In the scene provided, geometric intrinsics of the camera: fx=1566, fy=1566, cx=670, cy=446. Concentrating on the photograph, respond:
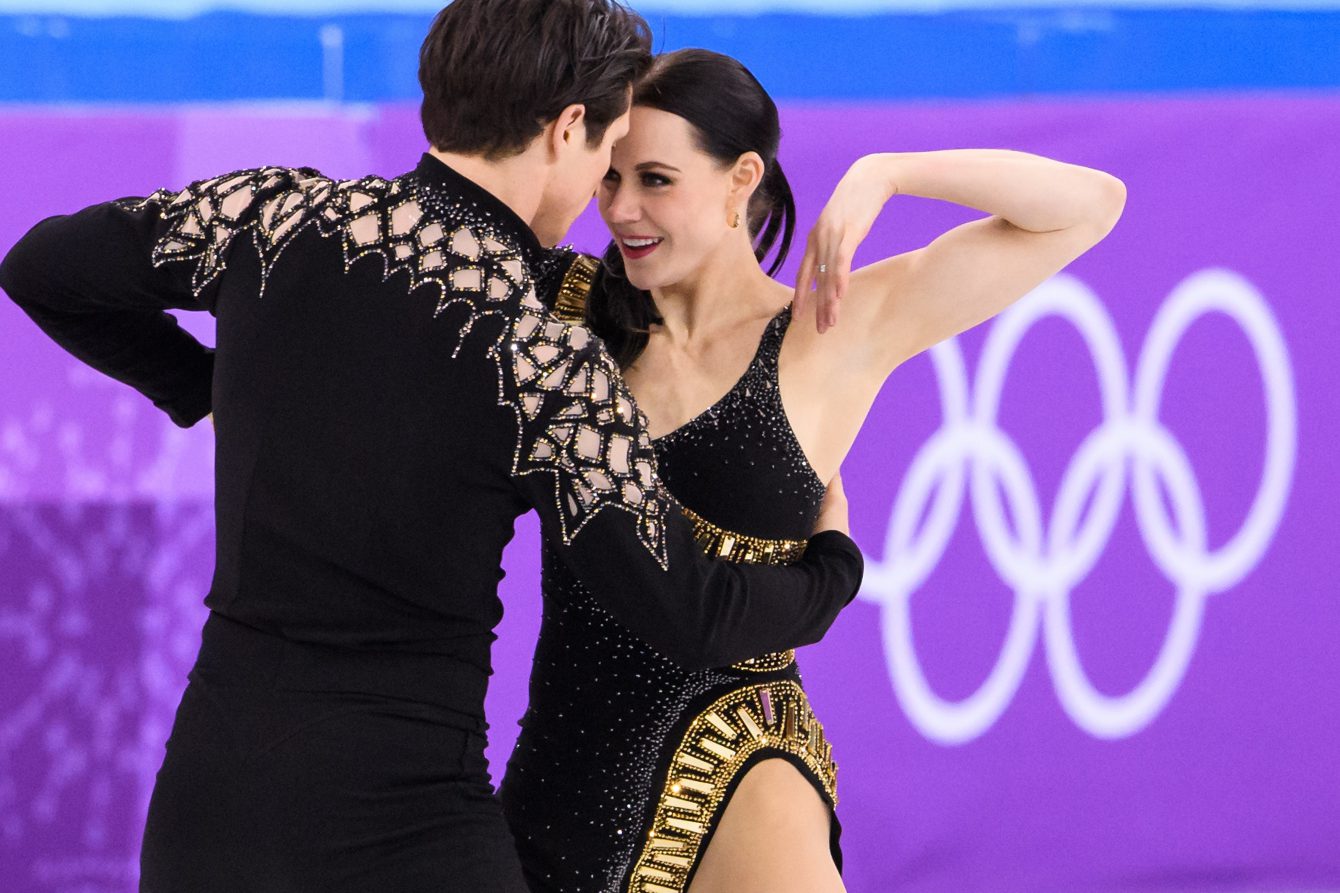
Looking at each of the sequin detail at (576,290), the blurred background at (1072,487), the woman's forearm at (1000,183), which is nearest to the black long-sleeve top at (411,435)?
the sequin detail at (576,290)


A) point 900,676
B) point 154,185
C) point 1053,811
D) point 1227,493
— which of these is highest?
point 154,185

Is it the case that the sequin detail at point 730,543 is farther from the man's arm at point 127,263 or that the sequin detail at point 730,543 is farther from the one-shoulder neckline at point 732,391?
the man's arm at point 127,263

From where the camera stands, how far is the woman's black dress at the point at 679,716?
2.10 m

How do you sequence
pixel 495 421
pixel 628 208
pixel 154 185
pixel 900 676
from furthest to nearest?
1. pixel 900 676
2. pixel 154 185
3. pixel 628 208
4. pixel 495 421

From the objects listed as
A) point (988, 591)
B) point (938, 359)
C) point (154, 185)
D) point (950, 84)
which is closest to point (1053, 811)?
point (988, 591)

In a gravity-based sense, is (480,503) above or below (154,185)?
below

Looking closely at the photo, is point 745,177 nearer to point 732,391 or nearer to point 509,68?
point 732,391

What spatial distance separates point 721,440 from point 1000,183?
0.51 meters

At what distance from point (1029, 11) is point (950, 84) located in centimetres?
28

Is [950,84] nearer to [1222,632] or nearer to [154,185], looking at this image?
[1222,632]

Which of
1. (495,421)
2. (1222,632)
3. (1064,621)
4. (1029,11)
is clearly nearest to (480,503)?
(495,421)

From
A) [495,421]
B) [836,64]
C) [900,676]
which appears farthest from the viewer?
[836,64]

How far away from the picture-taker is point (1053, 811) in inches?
149

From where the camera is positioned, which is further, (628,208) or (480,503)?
(628,208)
